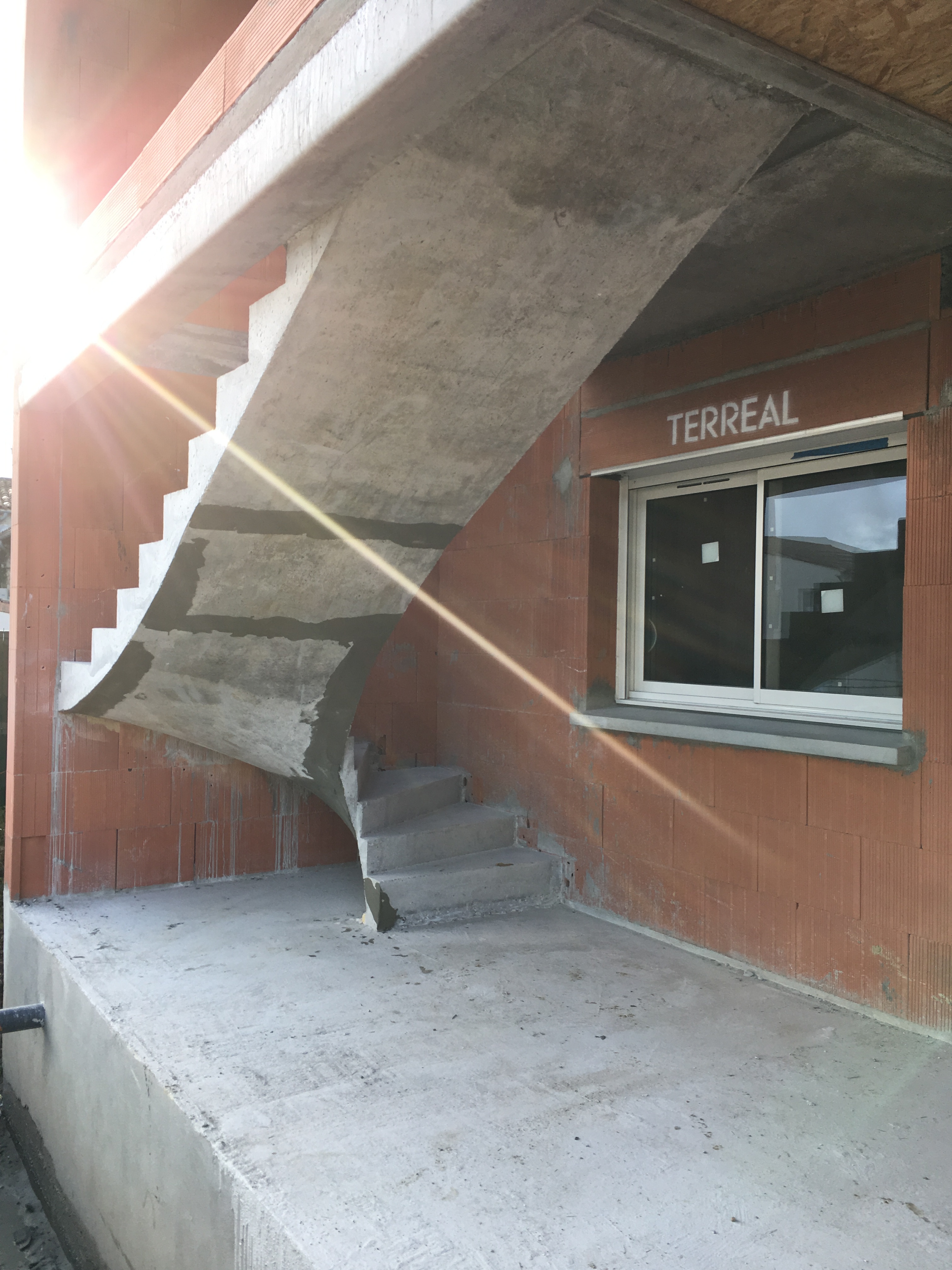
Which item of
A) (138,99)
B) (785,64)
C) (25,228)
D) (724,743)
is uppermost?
(138,99)

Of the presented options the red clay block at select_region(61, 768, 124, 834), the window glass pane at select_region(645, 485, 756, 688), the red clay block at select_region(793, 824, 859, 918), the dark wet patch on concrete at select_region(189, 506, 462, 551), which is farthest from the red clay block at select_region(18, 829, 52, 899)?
the red clay block at select_region(793, 824, 859, 918)

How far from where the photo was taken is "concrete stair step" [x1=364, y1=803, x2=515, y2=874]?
4.33m

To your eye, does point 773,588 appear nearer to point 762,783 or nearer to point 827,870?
point 762,783

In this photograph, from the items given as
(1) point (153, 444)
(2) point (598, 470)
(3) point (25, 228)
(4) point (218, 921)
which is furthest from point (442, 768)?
(3) point (25, 228)

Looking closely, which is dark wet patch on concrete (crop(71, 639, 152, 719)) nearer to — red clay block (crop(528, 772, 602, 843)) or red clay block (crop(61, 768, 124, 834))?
red clay block (crop(61, 768, 124, 834))

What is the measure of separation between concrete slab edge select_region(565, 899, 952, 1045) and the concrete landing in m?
0.04

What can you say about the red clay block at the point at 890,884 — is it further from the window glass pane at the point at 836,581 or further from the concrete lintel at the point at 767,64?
the concrete lintel at the point at 767,64

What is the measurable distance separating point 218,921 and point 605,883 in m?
1.87

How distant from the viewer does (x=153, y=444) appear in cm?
495

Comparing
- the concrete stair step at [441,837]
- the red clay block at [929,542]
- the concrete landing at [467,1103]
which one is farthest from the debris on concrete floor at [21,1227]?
the red clay block at [929,542]

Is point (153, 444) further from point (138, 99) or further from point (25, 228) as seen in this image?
point (138, 99)

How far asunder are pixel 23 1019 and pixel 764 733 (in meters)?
3.45

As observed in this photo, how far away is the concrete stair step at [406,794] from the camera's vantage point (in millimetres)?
4461

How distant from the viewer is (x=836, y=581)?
12.3ft
